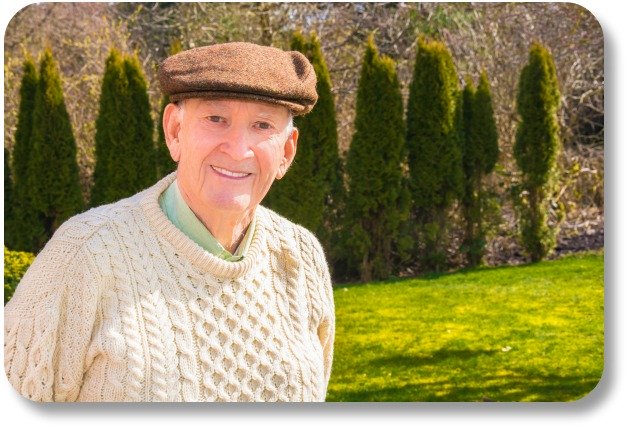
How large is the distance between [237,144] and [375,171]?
2247 mm

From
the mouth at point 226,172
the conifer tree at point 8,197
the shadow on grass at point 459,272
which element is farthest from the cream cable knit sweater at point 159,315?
the shadow on grass at point 459,272

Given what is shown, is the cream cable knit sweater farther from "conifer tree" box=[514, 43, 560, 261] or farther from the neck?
"conifer tree" box=[514, 43, 560, 261]

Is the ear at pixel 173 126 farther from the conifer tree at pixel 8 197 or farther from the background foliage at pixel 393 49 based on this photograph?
the conifer tree at pixel 8 197

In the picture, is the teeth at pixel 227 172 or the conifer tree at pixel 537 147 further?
the conifer tree at pixel 537 147

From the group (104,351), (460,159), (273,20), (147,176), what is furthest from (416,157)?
(104,351)

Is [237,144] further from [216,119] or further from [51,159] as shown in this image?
[51,159]

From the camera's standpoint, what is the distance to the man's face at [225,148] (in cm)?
172

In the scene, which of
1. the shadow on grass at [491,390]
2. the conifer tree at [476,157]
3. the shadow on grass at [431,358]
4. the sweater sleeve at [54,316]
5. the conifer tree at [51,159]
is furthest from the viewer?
the conifer tree at [476,157]

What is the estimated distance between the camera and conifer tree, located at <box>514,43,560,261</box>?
11.3 feet

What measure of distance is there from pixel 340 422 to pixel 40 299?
1.20m

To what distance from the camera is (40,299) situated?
1570mm

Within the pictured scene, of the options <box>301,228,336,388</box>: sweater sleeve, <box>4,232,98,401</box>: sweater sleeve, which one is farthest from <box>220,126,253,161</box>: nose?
<box>4,232,98,401</box>: sweater sleeve

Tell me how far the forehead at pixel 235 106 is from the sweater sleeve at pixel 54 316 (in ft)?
1.23

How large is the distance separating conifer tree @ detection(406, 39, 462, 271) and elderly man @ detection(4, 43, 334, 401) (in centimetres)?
195
